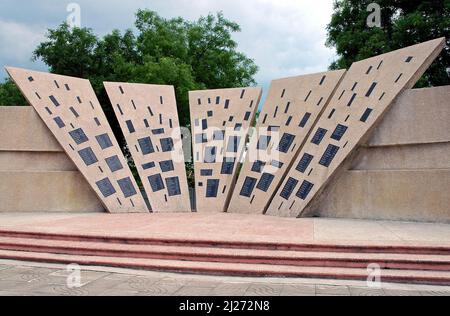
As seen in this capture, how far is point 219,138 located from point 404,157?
15.6ft

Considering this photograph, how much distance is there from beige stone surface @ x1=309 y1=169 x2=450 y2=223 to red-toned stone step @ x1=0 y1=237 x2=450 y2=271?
3144mm

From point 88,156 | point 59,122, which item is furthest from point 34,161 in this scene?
point 88,156

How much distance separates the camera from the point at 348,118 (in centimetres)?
952

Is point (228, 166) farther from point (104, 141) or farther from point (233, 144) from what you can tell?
point (104, 141)

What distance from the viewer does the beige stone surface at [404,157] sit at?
881 cm

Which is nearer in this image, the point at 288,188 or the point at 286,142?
Result: the point at 288,188

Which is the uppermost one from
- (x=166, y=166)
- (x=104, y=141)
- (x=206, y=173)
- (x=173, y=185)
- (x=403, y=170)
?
(x=104, y=141)

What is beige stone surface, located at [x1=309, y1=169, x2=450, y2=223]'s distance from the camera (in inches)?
339

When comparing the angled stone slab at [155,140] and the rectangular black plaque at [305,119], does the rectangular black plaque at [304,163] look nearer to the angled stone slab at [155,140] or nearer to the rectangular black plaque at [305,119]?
the rectangular black plaque at [305,119]

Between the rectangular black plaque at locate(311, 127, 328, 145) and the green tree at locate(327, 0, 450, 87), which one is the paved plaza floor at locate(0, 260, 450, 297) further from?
the green tree at locate(327, 0, 450, 87)

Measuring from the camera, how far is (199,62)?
71.4 feet

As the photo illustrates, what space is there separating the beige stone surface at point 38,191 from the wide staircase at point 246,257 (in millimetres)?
3759

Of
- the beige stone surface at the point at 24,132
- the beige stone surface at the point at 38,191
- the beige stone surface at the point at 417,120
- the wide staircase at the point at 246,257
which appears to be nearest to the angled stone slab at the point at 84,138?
the beige stone surface at the point at 24,132
